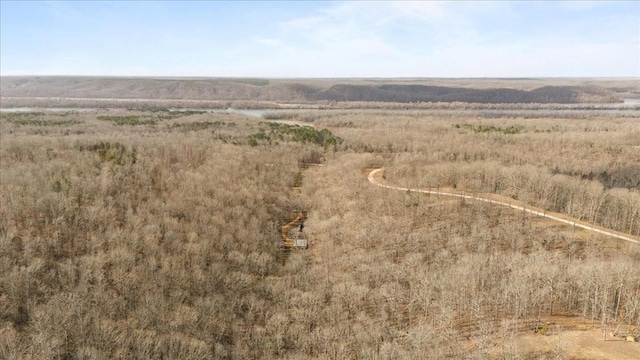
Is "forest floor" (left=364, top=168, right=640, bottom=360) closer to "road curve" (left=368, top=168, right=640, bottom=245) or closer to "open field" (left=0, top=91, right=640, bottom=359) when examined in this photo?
"open field" (left=0, top=91, right=640, bottom=359)

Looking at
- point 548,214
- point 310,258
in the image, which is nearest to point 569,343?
point 548,214

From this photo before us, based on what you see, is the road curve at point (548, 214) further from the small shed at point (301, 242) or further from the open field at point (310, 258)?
the small shed at point (301, 242)

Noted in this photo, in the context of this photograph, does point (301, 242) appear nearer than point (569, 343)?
No

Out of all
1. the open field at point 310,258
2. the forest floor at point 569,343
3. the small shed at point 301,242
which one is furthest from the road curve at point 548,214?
the forest floor at point 569,343

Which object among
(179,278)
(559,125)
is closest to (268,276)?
(179,278)

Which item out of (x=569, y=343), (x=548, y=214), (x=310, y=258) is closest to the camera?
(x=569, y=343)

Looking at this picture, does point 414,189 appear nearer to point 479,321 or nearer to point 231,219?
point 231,219

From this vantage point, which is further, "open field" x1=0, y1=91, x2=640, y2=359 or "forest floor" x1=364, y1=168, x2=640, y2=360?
"open field" x1=0, y1=91, x2=640, y2=359

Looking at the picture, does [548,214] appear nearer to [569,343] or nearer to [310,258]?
[569,343]

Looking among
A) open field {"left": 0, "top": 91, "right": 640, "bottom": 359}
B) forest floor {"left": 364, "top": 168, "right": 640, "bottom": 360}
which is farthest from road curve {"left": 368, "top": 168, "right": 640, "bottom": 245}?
forest floor {"left": 364, "top": 168, "right": 640, "bottom": 360}
